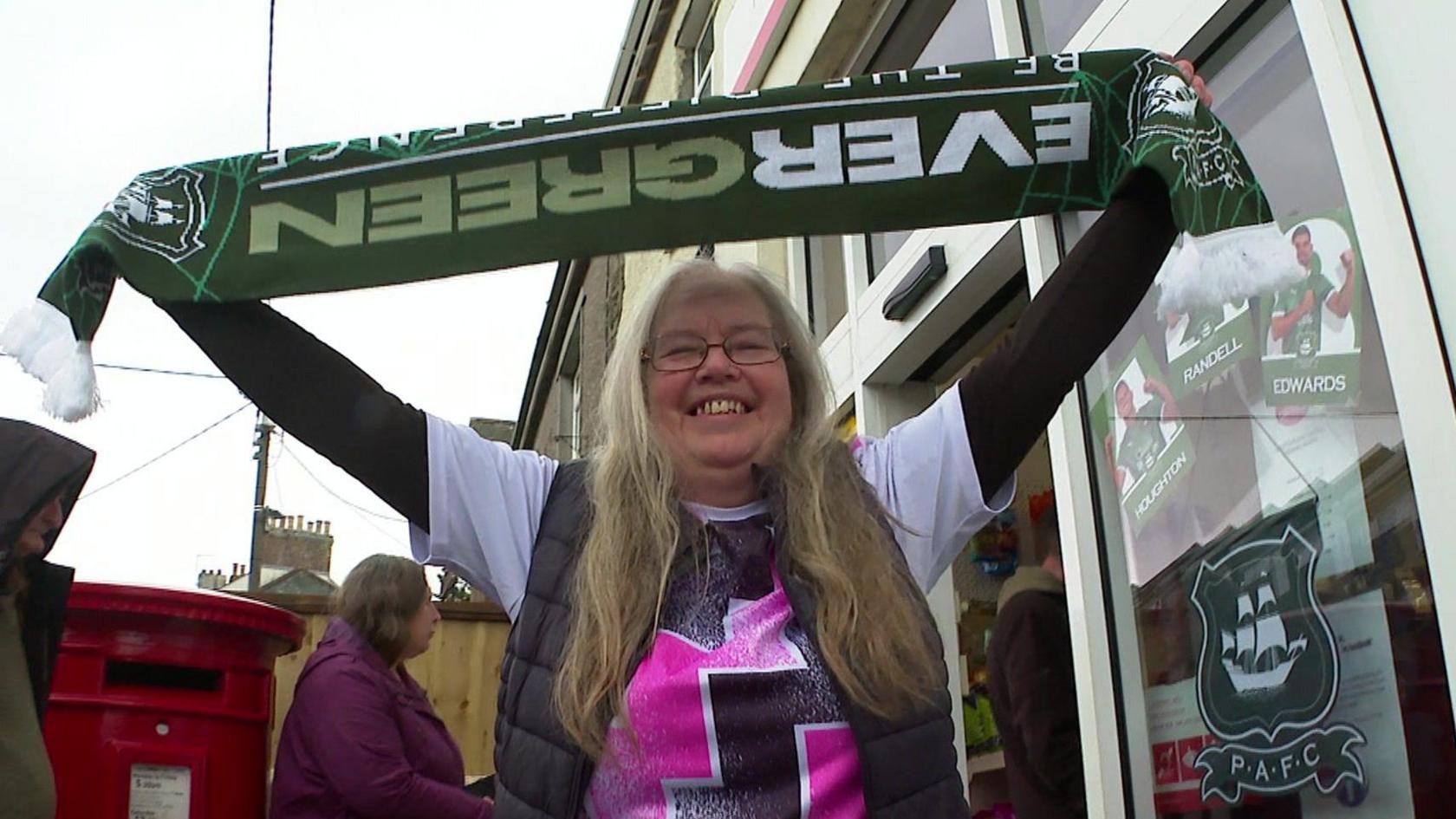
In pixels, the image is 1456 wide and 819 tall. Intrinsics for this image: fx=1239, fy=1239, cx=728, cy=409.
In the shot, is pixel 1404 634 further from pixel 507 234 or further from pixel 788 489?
pixel 507 234

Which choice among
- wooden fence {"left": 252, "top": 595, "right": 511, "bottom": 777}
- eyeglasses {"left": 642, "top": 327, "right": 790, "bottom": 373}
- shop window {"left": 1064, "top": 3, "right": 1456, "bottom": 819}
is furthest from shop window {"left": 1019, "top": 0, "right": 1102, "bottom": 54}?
wooden fence {"left": 252, "top": 595, "right": 511, "bottom": 777}

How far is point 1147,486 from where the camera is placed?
2.69 meters

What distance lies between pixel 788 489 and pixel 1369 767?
108 centimetres

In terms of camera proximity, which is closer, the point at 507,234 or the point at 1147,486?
the point at 507,234

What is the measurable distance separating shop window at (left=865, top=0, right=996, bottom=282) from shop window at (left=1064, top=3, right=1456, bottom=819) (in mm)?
1469

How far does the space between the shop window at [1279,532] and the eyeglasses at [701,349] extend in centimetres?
75

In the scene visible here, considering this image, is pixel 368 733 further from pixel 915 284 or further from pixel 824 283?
pixel 824 283

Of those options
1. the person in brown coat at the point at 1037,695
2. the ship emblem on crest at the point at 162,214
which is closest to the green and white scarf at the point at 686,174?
the ship emblem on crest at the point at 162,214

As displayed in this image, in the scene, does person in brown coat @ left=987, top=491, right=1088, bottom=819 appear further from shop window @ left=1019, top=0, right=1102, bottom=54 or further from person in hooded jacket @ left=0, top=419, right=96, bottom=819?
person in hooded jacket @ left=0, top=419, right=96, bottom=819

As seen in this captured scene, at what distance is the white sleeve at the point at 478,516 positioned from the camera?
1.71 m

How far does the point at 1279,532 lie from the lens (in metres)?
2.25

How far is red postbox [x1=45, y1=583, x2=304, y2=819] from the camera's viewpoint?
9.50ft

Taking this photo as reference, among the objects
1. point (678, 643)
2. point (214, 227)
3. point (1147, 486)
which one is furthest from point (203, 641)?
point (1147, 486)

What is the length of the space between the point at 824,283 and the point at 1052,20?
2.11 meters
